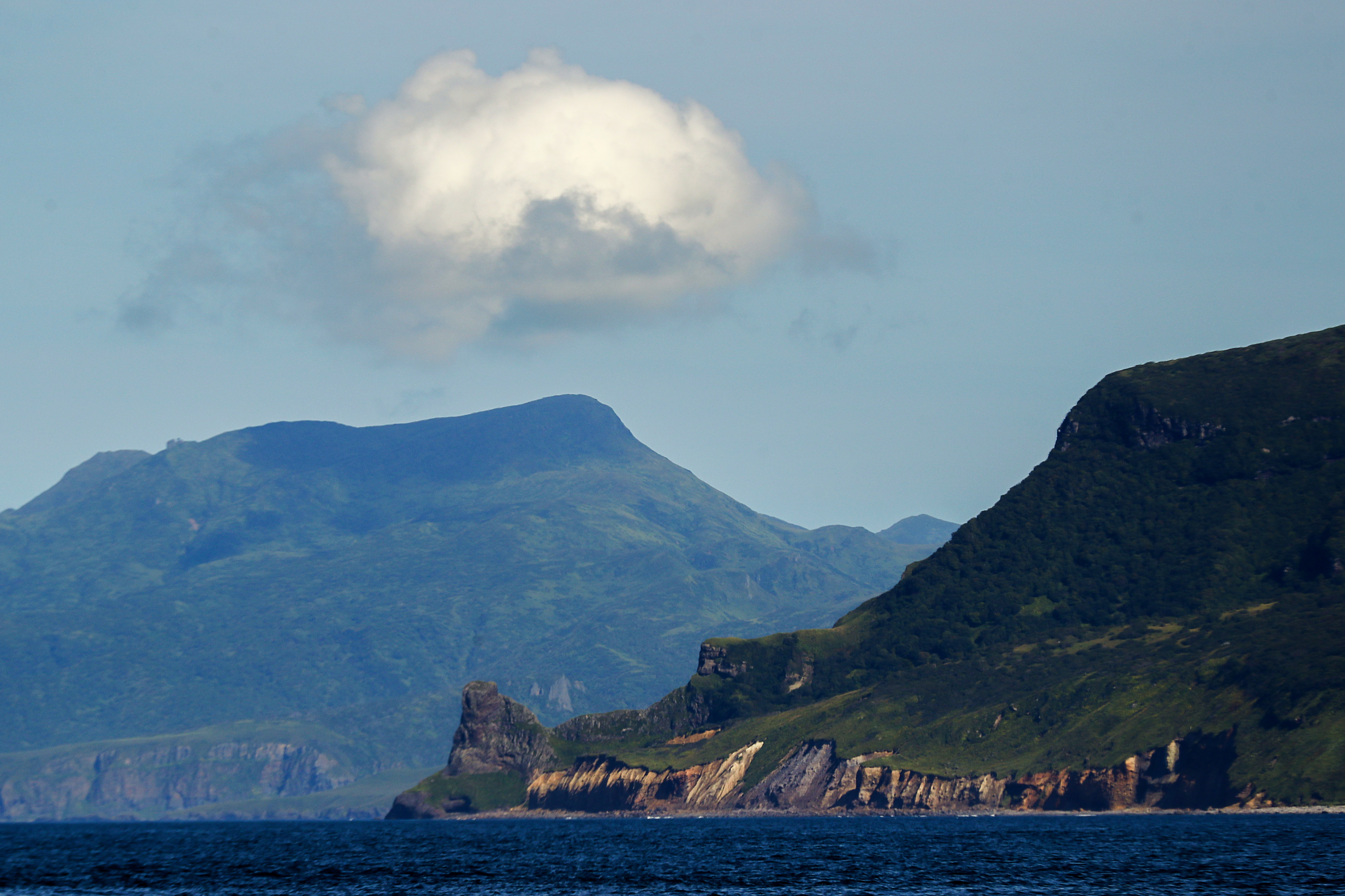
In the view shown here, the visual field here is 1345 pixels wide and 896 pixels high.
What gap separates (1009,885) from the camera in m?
174

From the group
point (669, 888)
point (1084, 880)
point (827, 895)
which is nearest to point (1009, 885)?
point (1084, 880)

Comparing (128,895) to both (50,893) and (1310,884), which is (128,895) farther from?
(1310,884)

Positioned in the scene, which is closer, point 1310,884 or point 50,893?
point 1310,884

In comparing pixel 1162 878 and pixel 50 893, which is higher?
pixel 50 893

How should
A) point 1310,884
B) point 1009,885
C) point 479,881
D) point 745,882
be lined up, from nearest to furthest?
point 1310,884 → point 1009,885 → point 745,882 → point 479,881

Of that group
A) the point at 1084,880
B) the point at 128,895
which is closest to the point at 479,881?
the point at 128,895

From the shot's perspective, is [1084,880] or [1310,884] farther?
[1084,880]

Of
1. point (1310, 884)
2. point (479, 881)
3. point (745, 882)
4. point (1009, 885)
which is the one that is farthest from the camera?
point (479, 881)

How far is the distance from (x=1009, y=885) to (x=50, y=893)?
111 m

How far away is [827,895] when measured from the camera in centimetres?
16788

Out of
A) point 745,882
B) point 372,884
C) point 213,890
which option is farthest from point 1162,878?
point 213,890

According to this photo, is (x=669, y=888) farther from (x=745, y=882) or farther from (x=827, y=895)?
(x=827, y=895)

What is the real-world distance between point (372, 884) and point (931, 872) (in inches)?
2728

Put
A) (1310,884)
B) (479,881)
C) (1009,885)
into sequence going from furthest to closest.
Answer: (479,881) < (1009,885) < (1310,884)
